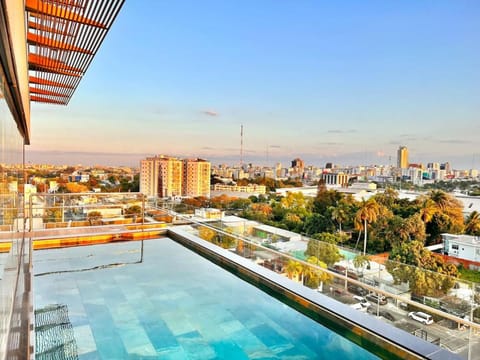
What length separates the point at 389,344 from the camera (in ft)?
7.31

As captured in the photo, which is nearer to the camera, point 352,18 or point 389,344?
point 389,344

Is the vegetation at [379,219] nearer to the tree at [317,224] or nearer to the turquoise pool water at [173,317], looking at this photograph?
the tree at [317,224]

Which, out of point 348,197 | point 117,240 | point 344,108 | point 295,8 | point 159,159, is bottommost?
point 348,197

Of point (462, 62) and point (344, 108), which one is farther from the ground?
point (462, 62)

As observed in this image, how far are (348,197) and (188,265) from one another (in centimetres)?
3383

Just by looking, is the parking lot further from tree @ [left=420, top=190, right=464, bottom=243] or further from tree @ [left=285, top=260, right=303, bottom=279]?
tree @ [left=420, top=190, right=464, bottom=243]

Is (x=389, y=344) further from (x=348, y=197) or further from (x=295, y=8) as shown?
(x=348, y=197)

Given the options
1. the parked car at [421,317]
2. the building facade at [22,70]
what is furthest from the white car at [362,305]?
the building facade at [22,70]

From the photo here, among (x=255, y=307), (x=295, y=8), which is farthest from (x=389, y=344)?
(x=295, y=8)

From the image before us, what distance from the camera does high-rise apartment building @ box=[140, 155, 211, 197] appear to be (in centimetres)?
1209

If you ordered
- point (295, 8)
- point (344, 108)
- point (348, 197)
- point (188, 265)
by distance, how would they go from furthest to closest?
1. point (348, 197)
2. point (344, 108)
3. point (295, 8)
4. point (188, 265)

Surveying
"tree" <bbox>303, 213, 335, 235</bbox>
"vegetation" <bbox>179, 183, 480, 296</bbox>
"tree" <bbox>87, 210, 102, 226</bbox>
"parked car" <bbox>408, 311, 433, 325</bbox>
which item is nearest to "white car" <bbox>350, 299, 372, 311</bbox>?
"parked car" <bbox>408, 311, 433, 325</bbox>

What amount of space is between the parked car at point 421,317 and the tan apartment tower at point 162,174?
907 cm

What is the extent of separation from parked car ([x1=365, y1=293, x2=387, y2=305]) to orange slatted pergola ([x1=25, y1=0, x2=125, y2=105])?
316 cm
